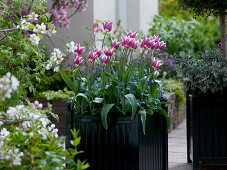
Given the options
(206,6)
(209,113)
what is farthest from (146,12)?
(209,113)

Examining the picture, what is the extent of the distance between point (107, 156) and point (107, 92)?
408mm

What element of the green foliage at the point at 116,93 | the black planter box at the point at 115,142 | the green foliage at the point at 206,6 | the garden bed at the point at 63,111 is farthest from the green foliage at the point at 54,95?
the black planter box at the point at 115,142

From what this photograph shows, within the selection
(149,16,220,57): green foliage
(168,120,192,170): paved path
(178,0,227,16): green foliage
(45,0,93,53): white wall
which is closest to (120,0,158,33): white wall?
(149,16,220,57): green foliage

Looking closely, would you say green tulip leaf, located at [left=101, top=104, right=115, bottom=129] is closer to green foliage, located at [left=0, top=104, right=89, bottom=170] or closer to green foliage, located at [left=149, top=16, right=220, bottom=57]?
green foliage, located at [left=0, top=104, right=89, bottom=170]

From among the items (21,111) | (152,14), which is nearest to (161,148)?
(21,111)

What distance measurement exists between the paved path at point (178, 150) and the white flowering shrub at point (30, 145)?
165 cm

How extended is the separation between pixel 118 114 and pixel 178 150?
195 cm

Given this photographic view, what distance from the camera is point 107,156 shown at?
2.63m

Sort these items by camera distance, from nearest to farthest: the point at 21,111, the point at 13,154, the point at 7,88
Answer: the point at 7,88 → the point at 13,154 → the point at 21,111

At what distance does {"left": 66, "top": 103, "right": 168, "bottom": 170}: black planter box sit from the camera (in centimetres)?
257

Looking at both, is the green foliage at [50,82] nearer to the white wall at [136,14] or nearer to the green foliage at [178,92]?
the green foliage at [178,92]

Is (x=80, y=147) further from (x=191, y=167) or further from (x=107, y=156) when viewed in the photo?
(x=191, y=167)

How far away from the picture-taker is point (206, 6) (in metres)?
3.54

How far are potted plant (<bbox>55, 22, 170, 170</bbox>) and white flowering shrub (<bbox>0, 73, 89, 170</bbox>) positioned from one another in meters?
0.40
